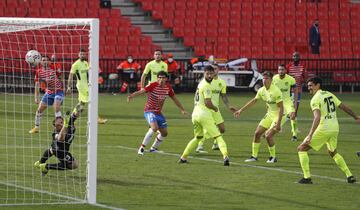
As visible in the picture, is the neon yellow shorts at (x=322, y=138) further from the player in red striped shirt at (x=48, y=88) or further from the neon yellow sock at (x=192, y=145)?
the player in red striped shirt at (x=48, y=88)

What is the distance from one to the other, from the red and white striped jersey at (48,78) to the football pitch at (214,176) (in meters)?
1.81

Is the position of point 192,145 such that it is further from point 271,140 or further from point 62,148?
point 62,148

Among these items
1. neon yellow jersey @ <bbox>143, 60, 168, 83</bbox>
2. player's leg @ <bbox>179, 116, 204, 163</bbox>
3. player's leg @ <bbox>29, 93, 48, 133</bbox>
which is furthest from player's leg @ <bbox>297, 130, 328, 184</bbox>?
neon yellow jersey @ <bbox>143, 60, 168, 83</bbox>

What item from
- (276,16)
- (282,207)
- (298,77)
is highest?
(276,16)

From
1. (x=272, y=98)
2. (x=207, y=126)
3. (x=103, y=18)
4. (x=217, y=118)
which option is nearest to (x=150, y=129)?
(x=217, y=118)

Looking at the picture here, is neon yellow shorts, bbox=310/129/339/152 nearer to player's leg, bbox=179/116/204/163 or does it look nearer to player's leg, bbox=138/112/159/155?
player's leg, bbox=179/116/204/163

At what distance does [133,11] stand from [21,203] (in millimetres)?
32883

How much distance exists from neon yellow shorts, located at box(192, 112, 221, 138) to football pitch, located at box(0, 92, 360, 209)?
63 centimetres

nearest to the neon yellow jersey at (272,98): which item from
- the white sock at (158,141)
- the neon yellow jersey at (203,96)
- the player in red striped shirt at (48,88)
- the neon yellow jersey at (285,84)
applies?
the neon yellow jersey at (203,96)

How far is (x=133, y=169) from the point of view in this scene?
1928cm

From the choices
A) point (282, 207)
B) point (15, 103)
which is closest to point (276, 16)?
point (15, 103)

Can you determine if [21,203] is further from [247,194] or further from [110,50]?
[110,50]

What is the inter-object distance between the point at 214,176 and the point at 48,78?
850cm

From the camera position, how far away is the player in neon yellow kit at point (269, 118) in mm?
20672
